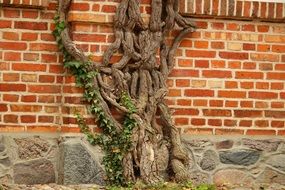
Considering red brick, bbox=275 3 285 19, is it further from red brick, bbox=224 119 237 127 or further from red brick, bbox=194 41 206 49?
red brick, bbox=224 119 237 127

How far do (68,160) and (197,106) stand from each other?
1.33 metres

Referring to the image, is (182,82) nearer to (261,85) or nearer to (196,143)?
(196,143)

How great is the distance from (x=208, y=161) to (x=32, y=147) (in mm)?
1641

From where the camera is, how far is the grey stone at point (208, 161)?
17.6 ft

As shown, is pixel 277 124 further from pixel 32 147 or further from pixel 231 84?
pixel 32 147

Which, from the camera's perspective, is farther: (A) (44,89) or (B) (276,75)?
(B) (276,75)

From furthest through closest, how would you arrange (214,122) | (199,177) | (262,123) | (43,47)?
1. (262,123)
2. (214,122)
3. (199,177)
4. (43,47)

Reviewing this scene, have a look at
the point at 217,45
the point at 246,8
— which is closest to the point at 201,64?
the point at 217,45

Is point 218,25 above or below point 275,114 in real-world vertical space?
above

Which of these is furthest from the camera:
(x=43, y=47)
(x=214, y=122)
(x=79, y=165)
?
(x=214, y=122)

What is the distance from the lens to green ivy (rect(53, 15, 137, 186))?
5039 mm

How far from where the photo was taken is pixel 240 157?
5434mm

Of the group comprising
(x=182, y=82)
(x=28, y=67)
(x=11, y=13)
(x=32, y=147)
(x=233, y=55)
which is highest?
(x=11, y=13)

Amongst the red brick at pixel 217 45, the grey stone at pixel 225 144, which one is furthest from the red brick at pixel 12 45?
the grey stone at pixel 225 144
